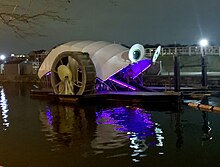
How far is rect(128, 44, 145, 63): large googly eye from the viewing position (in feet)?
84.4

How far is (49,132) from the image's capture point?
13938 millimetres

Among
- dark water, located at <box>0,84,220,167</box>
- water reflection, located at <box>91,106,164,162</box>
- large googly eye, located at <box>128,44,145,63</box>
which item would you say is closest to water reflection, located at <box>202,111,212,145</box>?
dark water, located at <box>0,84,220,167</box>

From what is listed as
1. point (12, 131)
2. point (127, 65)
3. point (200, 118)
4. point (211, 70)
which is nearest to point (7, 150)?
point (12, 131)

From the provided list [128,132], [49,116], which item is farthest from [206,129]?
[49,116]

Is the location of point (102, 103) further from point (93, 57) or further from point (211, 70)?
point (211, 70)

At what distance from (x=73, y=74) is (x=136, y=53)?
16.2 feet

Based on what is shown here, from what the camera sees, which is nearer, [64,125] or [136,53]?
[64,125]

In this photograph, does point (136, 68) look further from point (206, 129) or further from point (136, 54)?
point (206, 129)

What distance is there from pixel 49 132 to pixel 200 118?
6868 mm

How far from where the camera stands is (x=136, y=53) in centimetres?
2600

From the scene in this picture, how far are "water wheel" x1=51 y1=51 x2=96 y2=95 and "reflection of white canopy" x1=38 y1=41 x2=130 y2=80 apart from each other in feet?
5.53

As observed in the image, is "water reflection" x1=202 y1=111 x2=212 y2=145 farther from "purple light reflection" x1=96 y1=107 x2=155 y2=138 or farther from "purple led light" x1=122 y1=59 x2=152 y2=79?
"purple led light" x1=122 y1=59 x2=152 y2=79

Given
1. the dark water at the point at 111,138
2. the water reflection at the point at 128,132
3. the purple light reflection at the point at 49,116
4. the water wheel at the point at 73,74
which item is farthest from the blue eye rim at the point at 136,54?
the purple light reflection at the point at 49,116

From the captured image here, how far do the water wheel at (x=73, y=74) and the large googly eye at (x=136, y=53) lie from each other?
2.96 meters
